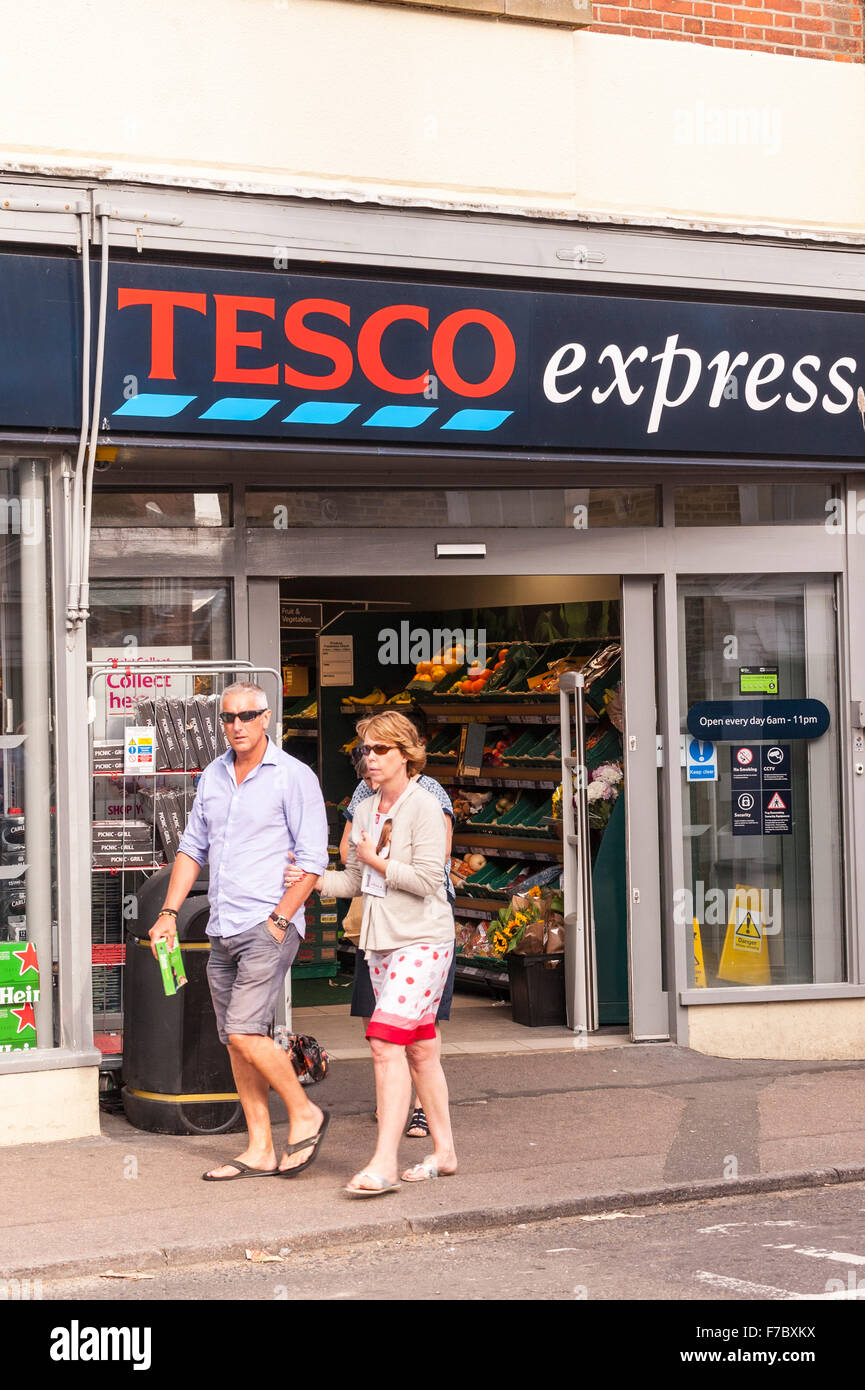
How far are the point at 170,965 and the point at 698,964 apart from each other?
3894mm

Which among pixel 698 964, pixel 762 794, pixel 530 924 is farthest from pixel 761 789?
pixel 530 924

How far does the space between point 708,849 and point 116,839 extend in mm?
3633

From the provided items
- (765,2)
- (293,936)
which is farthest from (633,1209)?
(765,2)

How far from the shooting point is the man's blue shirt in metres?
6.85

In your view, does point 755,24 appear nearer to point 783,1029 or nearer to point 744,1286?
point 783,1029

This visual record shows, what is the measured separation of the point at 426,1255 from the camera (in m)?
6.02

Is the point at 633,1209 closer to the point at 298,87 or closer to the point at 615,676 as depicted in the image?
the point at 615,676

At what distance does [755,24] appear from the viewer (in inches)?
374

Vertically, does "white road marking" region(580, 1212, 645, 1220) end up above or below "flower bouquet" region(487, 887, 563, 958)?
below

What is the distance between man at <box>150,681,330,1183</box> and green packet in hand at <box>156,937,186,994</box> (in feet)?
0.14

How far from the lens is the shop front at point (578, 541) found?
8.01m

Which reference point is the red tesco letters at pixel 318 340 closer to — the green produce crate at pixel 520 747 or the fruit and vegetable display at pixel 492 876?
the green produce crate at pixel 520 747

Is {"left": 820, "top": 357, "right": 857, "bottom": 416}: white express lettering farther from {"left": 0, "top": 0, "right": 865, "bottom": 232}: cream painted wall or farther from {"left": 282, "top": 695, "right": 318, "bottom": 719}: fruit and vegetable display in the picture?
{"left": 282, "top": 695, "right": 318, "bottom": 719}: fruit and vegetable display

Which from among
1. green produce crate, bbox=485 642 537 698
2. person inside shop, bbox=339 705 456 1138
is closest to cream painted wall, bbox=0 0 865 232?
person inside shop, bbox=339 705 456 1138
